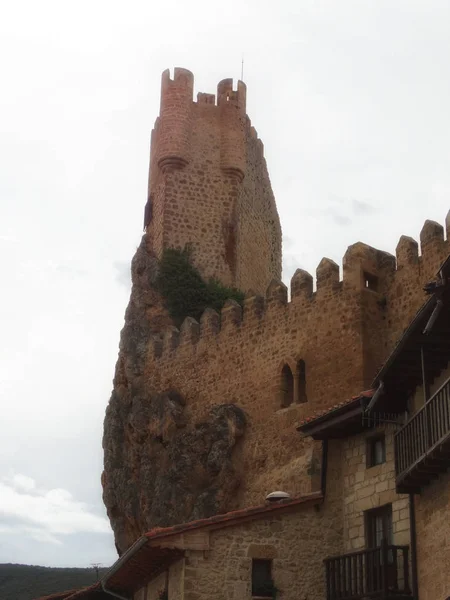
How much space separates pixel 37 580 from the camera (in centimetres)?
4909

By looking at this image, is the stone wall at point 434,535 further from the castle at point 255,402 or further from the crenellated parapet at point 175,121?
the crenellated parapet at point 175,121

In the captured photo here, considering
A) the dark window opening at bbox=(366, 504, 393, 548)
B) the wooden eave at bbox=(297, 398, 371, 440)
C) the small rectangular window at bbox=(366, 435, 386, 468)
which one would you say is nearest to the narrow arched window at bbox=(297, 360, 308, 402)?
the wooden eave at bbox=(297, 398, 371, 440)

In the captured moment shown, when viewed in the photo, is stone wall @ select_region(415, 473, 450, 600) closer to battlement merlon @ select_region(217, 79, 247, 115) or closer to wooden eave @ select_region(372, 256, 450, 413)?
wooden eave @ select_region(372, 256, 450, 413)

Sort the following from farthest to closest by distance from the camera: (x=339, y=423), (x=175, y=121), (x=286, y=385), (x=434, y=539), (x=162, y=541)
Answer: (x=175, y=121) < (x=286, y=385) < (x=339, y=423) < (x=162, y=541) < (x=434, y=539)

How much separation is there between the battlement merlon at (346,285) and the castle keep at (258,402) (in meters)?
0.05

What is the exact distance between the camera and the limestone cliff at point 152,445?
35.1 metres

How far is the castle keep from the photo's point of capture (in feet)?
69.5

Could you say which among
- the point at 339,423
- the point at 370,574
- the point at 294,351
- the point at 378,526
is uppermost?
the point at 294,351

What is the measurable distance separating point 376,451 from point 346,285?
11.2 meters

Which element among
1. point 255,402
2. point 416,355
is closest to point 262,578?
point 416,355

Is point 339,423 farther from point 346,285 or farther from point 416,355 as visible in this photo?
point 346,285

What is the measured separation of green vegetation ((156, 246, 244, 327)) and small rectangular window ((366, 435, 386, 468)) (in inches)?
724

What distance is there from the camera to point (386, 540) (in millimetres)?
21438

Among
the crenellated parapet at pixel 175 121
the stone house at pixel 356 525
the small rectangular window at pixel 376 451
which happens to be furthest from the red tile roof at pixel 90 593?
the crenellated parapet at pixel 175 121
